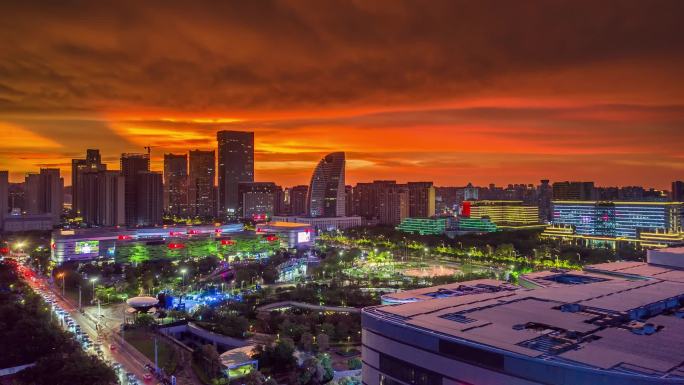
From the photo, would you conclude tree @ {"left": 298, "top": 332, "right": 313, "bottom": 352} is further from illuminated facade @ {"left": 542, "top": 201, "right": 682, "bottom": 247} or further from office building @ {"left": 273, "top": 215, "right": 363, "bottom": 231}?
office building @ {"left": 273, "top": 215, "right": 363, "bottom": 231}

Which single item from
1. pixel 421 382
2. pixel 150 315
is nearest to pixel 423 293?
pixel 421 382

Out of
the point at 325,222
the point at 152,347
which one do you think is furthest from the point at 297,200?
the point at 152,347

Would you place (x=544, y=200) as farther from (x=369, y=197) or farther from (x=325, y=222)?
(x=325, y=222)

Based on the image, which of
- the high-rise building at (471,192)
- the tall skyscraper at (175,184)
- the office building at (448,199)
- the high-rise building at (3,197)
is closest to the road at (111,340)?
the high-rise building at (3,197)

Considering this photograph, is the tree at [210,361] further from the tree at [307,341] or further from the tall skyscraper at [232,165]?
the tall skyscraper at [232,165]

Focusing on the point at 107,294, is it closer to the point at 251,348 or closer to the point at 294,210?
the point at 251,348
